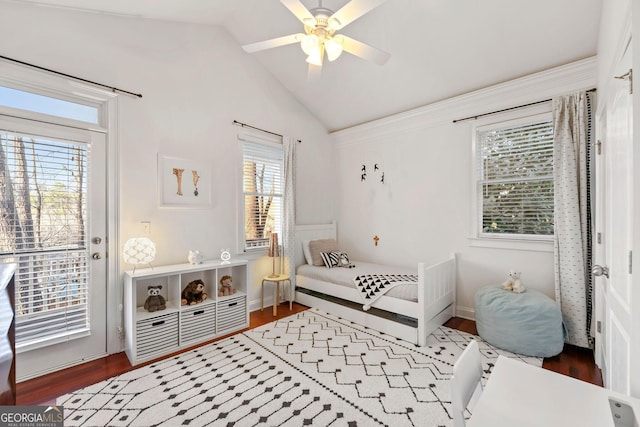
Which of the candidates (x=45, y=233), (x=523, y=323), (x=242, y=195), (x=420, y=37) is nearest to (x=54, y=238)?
(x=45, y=233)

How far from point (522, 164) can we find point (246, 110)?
10.8ft

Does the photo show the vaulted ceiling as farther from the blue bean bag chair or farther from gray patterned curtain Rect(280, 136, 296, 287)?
the blue bean bag chair

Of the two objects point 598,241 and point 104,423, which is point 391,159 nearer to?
point 598,241

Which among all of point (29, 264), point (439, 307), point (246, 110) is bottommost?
point (439, 307)

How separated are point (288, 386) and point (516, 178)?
10.0 ft

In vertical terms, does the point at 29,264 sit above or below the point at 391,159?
below

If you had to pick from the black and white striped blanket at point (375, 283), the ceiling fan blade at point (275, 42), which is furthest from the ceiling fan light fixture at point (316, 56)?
the black and white striped blanket at point (375, 283)

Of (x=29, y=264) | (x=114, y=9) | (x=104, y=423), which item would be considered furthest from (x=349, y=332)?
(x=114, y=9)

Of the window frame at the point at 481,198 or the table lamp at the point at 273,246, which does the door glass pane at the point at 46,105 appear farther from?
the window frame at the point at 481,198

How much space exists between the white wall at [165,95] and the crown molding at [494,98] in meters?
1.51

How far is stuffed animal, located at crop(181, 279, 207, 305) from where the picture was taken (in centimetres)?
279

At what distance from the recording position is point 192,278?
299 cm

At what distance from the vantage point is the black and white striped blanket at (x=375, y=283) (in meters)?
2.94

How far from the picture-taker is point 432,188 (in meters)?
3.57
